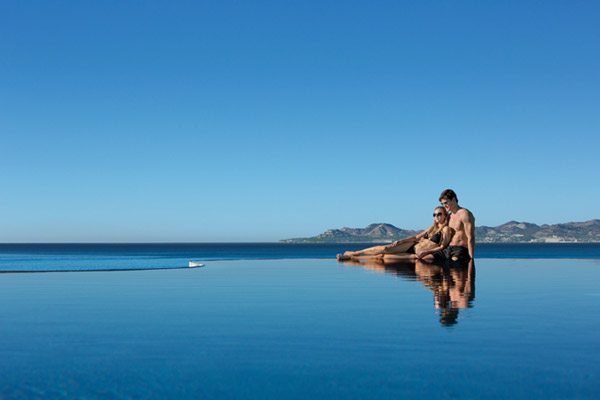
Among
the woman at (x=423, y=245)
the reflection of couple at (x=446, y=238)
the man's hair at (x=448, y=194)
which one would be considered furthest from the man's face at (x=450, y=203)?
the woman at (x=423, y=245)

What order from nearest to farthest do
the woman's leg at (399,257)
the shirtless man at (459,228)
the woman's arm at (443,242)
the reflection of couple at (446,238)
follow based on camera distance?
the shirtless man at (459,228)
the reflection of couple at (446,238)
the woman's arm at (443,242)
the woman's leg at (399,257)

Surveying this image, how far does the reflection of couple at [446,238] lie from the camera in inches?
900

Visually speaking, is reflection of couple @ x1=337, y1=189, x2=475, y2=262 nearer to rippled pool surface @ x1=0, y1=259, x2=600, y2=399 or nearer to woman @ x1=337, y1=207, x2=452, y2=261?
woman @ x1=337, y1=207, x2=452, y2=261

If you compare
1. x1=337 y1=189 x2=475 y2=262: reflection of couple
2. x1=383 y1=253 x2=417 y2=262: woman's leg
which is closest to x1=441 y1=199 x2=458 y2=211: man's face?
x1=337 y1=189 x2=475 y2=262: reflection of couple

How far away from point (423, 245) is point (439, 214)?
1.75 meters

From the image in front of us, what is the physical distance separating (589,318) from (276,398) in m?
6.68

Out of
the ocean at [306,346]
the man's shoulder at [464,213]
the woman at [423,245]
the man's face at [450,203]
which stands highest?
the man's face at [450,203]

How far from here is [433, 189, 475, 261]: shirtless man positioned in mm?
22609

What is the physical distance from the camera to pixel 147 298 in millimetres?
12734

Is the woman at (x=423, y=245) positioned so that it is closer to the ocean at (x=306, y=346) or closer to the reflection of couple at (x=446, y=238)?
the reflection of couple at (x=446, y=238)

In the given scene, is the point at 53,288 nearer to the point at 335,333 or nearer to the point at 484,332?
the point at 335,333

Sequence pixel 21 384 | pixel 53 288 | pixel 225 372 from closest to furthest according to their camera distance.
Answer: pixel 21 384 < pixel 225 372 < pixel 53 288

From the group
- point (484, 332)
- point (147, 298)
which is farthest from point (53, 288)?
point (484, 332)

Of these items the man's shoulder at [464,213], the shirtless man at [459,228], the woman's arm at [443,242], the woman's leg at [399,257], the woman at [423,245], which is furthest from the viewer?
the woman's leg at [399,257]
